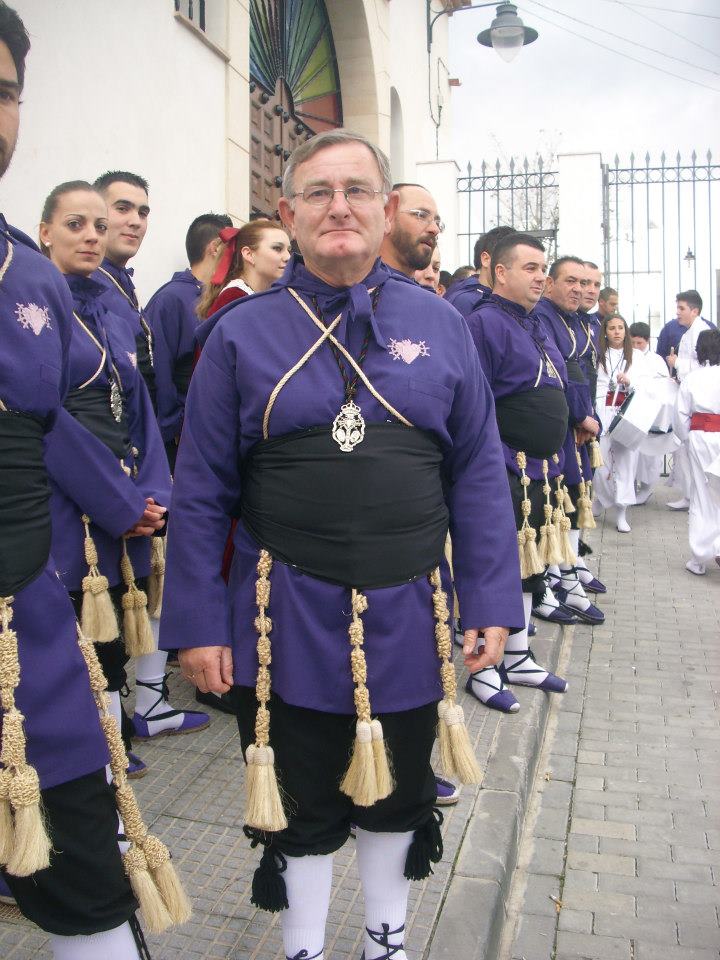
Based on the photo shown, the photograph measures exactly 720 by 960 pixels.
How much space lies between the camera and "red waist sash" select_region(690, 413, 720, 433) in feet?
26.6

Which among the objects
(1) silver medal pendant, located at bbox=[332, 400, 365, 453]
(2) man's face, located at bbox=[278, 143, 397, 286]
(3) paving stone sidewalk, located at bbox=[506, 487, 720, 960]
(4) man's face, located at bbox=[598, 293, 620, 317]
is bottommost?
(3) paving stone sidewalk, located at bbox=[506, 487, 720, 960]

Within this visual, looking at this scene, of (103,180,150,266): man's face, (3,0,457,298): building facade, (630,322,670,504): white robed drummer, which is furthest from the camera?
(630,322,670,504): white robed drummer

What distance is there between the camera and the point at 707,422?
8.14 meters

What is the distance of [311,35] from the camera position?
33.4ft

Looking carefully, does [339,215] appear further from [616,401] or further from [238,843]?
[616,401]

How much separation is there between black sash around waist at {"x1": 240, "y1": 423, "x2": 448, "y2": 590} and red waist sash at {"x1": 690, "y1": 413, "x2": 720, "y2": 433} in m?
6.56

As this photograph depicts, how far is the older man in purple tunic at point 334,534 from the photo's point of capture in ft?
6.88

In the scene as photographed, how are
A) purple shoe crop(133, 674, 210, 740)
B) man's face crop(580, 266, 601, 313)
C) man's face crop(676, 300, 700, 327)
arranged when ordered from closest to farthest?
purple shoe crop(133, 674, 210, 740) → man's face crop(580, 266, 601, 313) → man's face crop(676, 300, 700, 327)

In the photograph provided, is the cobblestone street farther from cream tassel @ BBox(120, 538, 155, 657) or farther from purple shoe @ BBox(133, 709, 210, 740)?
cream tassel @ BBox(120, 538, 155, 657)

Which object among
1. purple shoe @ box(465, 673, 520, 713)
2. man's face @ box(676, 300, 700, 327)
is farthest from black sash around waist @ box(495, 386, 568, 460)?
man's face @ box(676, 300, 700, 327)

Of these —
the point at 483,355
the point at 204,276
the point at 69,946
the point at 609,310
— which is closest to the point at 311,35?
the point at 609,310

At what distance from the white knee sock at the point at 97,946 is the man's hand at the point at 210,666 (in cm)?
51

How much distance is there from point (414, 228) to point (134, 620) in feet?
6.07

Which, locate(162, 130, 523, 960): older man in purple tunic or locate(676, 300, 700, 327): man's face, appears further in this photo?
locate(676, 300, 700, 327): man's face
